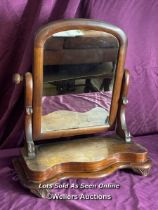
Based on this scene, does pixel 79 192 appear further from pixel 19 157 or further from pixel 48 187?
pixel 19 157

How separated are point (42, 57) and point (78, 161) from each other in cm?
34

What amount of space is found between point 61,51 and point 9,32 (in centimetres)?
19

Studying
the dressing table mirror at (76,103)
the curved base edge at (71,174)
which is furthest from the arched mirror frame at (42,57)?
the curved base edge at (71,174)

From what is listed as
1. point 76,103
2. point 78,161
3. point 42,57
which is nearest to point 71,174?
point 78,161

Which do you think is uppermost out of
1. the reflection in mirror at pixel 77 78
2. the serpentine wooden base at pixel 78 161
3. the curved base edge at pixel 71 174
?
the reflection in mirror at pixel 77 78

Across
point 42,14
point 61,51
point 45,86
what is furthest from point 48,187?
point 42,14

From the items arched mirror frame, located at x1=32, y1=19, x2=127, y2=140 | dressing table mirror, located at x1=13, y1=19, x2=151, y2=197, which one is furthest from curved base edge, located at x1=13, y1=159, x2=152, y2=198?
arched mirror frame, located at x1=32, y1=19, x2=127, y2=140

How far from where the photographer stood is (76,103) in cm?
108

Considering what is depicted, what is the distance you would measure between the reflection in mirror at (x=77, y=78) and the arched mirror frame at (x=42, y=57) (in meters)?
0.01

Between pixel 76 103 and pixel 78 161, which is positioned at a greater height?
pixel 76 103

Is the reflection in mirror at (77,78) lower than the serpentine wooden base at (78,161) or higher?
higher

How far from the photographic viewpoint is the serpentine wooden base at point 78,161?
97 centimetres

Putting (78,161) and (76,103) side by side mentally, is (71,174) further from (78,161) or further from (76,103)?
(76,103)

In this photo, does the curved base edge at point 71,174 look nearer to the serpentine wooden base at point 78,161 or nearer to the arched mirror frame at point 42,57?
the serpentine wooden base at point 78,161
